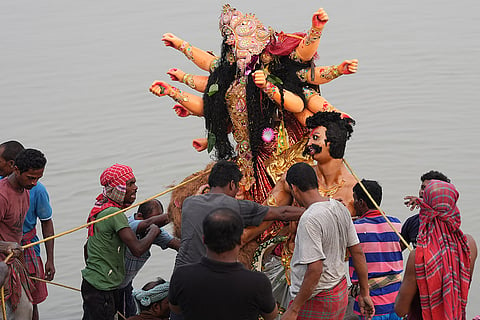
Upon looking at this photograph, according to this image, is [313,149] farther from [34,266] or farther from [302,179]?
[34,266]

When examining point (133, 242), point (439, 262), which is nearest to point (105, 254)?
point (133, 242)

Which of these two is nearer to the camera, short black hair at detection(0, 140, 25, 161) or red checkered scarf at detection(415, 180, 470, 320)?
red checkered scarf at detection(415, 180, 470, 320)

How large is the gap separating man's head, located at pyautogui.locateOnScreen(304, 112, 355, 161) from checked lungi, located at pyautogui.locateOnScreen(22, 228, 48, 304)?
2314 mm

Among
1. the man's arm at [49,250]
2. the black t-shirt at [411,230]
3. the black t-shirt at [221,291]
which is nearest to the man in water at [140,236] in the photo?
the man's arm at [49,250]

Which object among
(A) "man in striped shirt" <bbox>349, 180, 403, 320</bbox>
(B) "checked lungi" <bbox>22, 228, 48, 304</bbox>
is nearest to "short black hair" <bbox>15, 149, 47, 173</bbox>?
(B) "checked lungi" <bbox>22, 228, 48, 304</bbox>

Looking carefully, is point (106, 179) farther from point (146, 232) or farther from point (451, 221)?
point (451, 221)

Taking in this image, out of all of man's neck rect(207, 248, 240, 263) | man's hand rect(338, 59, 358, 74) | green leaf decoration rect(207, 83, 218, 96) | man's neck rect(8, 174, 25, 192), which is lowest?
man's neck rect(207, 248, 240, 263)

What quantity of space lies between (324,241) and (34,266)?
272cm

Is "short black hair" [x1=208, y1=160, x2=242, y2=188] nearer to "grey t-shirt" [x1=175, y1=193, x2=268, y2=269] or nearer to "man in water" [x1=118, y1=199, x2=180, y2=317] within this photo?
"grey t-shirt" [x1=175, y1=193, x2=268, y2=269]

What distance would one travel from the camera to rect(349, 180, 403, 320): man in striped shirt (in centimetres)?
583

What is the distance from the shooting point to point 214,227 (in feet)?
14.2

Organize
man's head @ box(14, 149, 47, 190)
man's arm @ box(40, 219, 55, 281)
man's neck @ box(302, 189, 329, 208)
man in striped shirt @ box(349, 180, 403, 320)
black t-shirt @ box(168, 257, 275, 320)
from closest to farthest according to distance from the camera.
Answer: black t-shirt @ box(168, 257, 275, 320) < man's neck @ box(302, 189, 329, 208) < man in striped shirt @ box(349, 180, 403, 320) < man's head @ box(14, 149, 47, 190) < man's arm @ box(40, 219, 55, 281)

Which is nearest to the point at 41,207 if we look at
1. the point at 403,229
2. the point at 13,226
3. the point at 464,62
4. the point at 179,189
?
the point at 13,226

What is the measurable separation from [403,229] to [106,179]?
2.17 m
